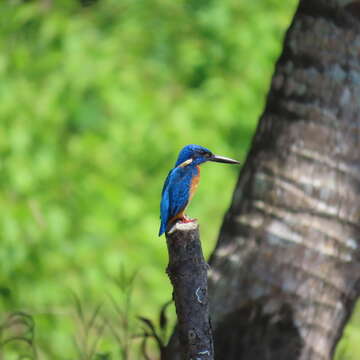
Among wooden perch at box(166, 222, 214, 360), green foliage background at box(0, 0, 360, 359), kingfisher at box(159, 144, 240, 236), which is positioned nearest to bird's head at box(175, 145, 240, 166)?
kingfisher at box(159, 144, 240, 236)

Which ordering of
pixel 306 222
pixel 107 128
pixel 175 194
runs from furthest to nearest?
1. pixel 107 128
2. pixel 306 222
3. pixel 175 194

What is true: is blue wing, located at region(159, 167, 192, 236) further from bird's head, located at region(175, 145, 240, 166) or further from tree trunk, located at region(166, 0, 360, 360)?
tree trunk, located at region(166, 0, 360, 360)

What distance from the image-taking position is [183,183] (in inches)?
131

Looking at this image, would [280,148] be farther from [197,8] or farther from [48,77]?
[197,8]

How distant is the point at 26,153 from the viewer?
6.82 meters

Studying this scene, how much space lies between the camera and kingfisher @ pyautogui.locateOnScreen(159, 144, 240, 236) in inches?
127

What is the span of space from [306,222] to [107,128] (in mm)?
3763

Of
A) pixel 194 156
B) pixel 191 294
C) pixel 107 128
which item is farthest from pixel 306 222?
→ pixel 107 128

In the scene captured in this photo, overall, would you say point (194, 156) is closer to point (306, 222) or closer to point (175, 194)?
point (175, 194)

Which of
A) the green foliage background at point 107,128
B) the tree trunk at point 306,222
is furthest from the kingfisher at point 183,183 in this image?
the green foliage background at point 107,128

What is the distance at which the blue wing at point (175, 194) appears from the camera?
3.21m

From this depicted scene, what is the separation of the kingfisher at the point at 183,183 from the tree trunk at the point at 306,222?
26.1 inches

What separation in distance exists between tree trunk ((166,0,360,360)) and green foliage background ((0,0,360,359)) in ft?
8.38

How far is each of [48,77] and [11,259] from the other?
1796 mm
